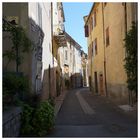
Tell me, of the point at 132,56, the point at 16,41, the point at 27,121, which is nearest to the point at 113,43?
the point at 132,56

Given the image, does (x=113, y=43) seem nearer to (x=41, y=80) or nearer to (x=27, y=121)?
(x=41, y=80)

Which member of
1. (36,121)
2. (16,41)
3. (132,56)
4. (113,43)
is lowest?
(36,121)

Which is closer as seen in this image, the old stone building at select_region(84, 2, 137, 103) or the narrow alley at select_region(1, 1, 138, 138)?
the narrow alley at select_region(1, 1, 138, 138)

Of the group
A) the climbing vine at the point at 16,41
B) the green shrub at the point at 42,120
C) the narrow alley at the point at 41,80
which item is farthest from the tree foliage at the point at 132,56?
the green shrub at the point at 42,120

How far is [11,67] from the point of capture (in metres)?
11.7

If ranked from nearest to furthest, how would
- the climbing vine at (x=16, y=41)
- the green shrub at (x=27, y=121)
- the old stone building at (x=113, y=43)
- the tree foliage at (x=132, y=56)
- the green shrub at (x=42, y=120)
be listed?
the green shrub at (x=27, y=121)
the green shrub at (x=42, y=120)
the climbing vine at (x=16, y=41)
the tree foliage at (x=132, y=56)
the old stone building at (x=113, y=43)

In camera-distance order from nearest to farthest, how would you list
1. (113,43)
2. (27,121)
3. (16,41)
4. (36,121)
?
(27,121) → (36,121) → (16,41) → (113,43)

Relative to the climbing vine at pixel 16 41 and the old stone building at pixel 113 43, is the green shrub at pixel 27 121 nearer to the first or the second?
the climbing vine at pixel 16 41

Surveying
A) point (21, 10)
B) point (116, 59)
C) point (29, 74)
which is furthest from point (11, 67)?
point (116, 59)

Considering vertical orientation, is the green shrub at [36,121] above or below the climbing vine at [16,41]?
below

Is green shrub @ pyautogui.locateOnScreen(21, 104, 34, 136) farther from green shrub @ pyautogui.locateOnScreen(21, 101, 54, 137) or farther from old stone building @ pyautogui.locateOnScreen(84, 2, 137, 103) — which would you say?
old stone building @ pyautogui.locateOnScreen(84, 2, 137, 103)

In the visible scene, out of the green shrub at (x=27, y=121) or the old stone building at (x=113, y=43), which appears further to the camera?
the old stone building at (x=113, y=43)

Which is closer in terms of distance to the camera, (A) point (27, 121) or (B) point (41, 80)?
(A) point (27, 121)

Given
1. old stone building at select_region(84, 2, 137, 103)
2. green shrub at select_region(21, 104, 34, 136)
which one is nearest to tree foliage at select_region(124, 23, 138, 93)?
old stone building at select_region(84, 2, 137, 103)
